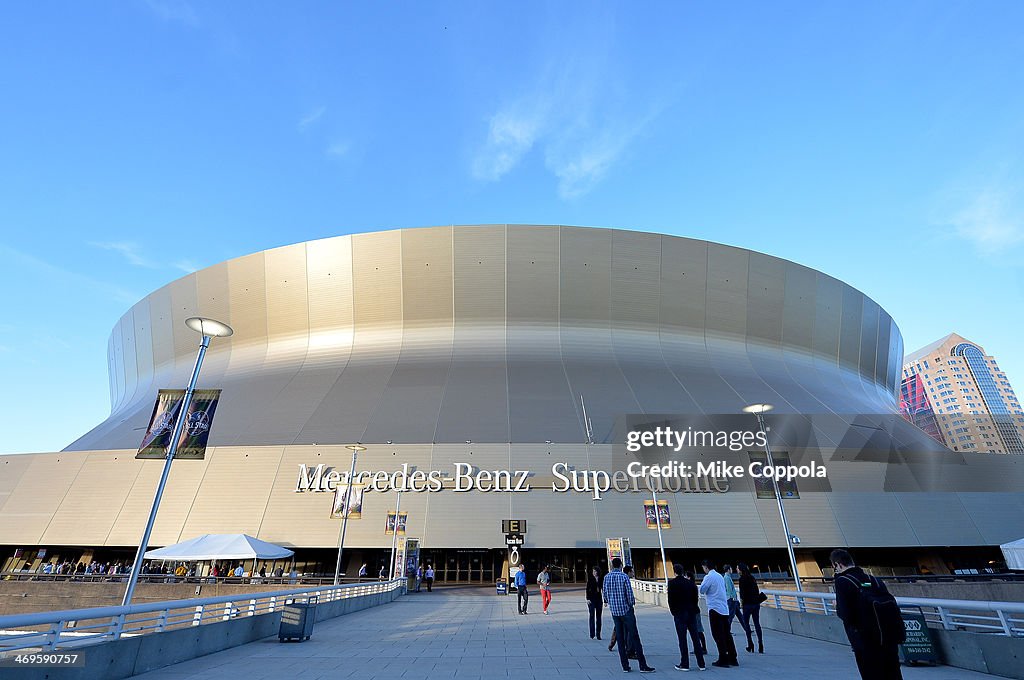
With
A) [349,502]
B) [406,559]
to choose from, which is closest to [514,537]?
[406,559]

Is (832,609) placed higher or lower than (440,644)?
higher

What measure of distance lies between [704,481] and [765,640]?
732 inches

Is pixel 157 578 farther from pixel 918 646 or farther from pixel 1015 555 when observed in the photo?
pixel 1015 555

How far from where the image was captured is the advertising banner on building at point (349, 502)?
24781mm

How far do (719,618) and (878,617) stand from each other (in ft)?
14.4

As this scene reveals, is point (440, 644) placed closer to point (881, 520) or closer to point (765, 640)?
point (765, 640)

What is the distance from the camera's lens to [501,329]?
3756 centimetres

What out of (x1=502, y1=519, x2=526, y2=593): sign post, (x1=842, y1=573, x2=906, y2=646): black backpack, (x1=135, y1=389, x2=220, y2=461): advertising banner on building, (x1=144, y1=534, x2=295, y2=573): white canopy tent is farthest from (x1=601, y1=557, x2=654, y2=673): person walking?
(x1=502, y1=519, x2=526, y2=593): sign post

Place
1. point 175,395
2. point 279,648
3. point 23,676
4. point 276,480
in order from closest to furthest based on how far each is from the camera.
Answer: point 23,676
point 279,648
point 175,395
point 276,480

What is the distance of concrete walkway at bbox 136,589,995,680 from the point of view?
23.1ft

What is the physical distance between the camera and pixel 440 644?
32.9 feet

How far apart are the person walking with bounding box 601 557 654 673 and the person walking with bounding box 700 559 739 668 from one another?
1248 millimetres

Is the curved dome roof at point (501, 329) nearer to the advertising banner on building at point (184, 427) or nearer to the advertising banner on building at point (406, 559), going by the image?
the advertising banner on building at point (406, 559)

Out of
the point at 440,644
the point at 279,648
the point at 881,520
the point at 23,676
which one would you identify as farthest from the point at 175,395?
the point at 881,520
